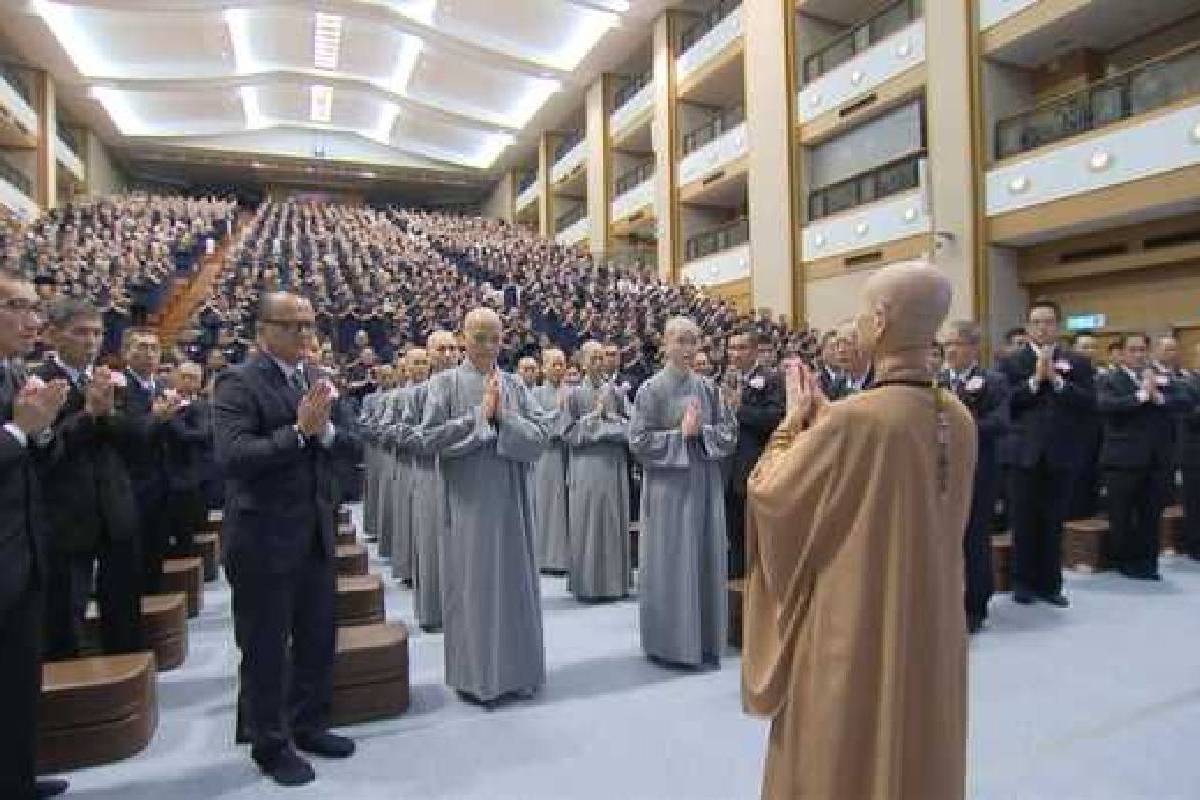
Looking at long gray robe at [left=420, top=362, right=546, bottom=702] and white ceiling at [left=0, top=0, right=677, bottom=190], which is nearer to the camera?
long gray robe at [left=420, top=362, right=546, bottom=702]

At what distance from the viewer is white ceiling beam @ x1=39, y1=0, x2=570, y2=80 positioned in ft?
74.9

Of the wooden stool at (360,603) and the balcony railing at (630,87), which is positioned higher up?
the balcony railing at (630,87)

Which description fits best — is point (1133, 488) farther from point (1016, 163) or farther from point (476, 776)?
point (1016, 163)

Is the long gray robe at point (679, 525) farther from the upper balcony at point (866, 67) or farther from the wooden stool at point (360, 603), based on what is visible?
the upper balcony at point (866, 67)

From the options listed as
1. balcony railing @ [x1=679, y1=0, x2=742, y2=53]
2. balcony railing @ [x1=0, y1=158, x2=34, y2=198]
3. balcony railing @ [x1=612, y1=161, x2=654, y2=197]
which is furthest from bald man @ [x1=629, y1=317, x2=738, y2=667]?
balcony railing @ [x1=0, y1=158, x2=34, y2=198]

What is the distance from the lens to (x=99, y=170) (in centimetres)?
3194

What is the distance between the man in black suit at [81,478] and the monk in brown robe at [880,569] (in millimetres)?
3050

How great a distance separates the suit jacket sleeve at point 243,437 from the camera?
3.25 m

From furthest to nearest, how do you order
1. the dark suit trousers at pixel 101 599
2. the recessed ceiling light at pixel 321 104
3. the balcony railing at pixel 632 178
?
the recessed ceiling light at pixel 321 104 < the balcony railing at pixel 632 178 < the dark suit trousers at pixel 101 599

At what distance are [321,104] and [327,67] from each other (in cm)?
A: 503

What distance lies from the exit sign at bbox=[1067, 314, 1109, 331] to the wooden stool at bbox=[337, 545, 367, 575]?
36.0 ft

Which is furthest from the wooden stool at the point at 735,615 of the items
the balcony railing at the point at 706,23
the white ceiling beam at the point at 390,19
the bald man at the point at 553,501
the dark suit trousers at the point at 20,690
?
the white ceiling beam at the point at 390,19

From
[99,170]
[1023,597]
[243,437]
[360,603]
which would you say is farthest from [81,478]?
[99,170]

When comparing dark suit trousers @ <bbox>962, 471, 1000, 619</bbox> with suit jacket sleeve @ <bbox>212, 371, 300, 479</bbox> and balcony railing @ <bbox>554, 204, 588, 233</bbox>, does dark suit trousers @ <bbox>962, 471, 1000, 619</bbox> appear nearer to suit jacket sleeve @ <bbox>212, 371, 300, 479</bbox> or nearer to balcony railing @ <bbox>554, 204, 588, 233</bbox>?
suit jacket sleeve @ <bbox>212, 371, 300, 479</bbox>
